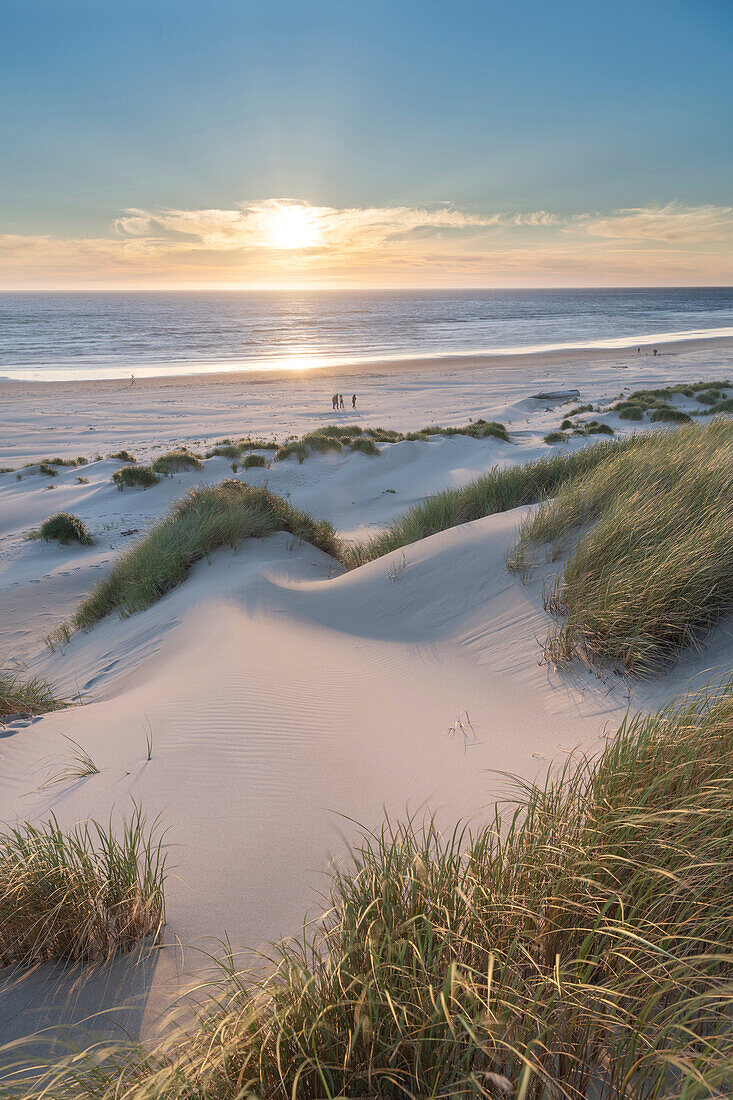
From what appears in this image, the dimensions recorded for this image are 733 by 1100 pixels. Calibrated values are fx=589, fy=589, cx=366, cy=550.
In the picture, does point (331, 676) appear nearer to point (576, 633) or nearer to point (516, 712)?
point (516, 712)

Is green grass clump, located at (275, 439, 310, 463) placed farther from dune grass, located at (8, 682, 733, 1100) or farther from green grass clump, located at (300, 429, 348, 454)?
dune grass, located at (8, 682, 733, 1100)

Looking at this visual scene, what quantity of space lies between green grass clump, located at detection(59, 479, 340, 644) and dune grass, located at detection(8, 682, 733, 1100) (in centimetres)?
634

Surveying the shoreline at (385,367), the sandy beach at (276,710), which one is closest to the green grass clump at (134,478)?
the sandy beach at (276,710)

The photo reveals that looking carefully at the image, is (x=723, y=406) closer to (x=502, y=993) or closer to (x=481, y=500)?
(x=481, y=500)

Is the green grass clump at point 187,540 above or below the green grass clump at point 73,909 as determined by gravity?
below

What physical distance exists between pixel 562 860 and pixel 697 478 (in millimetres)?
4609

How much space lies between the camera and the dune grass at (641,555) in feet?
12.5

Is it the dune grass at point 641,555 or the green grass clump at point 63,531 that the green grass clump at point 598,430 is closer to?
the dune grass at point 641,555

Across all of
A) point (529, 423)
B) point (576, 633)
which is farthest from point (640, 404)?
point (576, 633)

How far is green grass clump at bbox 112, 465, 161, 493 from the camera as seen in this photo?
13648 mm

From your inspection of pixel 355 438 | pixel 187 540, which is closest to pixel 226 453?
pixel 355 438

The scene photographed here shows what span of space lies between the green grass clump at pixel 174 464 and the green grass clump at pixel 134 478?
40 centimetres

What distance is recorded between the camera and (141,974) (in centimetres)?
196

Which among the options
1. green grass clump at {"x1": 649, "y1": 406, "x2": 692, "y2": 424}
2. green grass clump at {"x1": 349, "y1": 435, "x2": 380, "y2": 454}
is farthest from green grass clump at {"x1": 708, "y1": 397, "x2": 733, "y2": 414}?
green grass clump at {"x1": 349, "y1": 435, "x2": 380, "y2": 454}
